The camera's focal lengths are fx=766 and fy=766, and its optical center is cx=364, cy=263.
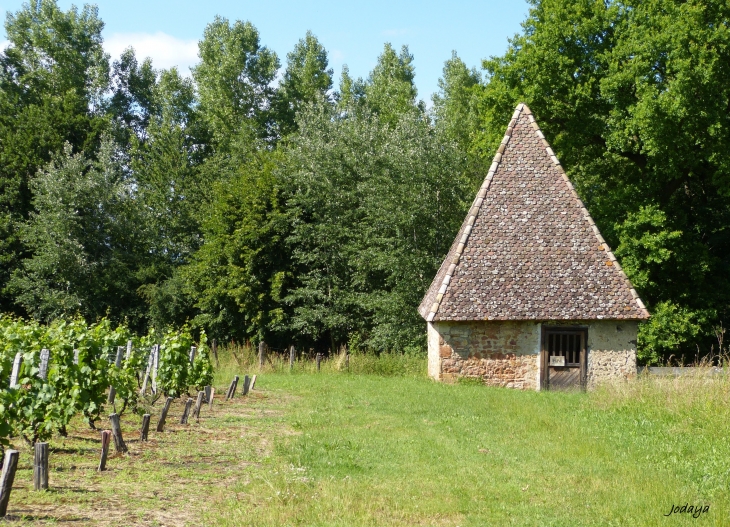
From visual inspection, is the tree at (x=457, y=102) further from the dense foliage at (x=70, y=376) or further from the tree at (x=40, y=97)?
the dense foliage at (x=70, y=376)

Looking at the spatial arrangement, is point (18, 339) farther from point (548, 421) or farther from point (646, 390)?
point (646, 390)

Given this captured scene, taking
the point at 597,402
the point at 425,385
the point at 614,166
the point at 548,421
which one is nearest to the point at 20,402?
the point at 548,421

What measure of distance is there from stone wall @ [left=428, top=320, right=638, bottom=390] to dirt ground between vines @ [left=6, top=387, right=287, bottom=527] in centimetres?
734

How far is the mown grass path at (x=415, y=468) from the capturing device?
7375 millimetres

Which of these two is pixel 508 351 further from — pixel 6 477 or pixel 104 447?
pixel 6 477

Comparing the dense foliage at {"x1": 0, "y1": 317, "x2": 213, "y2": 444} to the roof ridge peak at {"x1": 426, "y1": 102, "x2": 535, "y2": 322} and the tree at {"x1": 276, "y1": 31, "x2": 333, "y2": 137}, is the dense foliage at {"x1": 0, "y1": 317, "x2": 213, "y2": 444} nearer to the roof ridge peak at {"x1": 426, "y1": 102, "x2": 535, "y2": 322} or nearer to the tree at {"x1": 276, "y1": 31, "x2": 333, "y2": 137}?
the roof ridge peak at {"x1": 426, "y1": 102, "x2": 535, "y2": 322}

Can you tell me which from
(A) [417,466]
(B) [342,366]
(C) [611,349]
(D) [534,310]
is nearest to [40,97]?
(B) [342,366]

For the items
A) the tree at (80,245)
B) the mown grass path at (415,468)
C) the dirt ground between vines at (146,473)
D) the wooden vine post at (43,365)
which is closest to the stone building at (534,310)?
the mown grass path at (415,468)

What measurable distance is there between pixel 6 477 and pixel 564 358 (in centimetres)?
1497

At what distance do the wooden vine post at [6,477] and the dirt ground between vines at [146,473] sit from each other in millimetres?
128

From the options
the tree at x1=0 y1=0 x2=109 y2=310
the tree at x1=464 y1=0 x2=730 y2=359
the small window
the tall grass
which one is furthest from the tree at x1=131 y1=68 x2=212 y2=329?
the small window

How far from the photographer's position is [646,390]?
13.8 meters

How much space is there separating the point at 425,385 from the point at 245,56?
30307mm

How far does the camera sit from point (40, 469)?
7777mm
